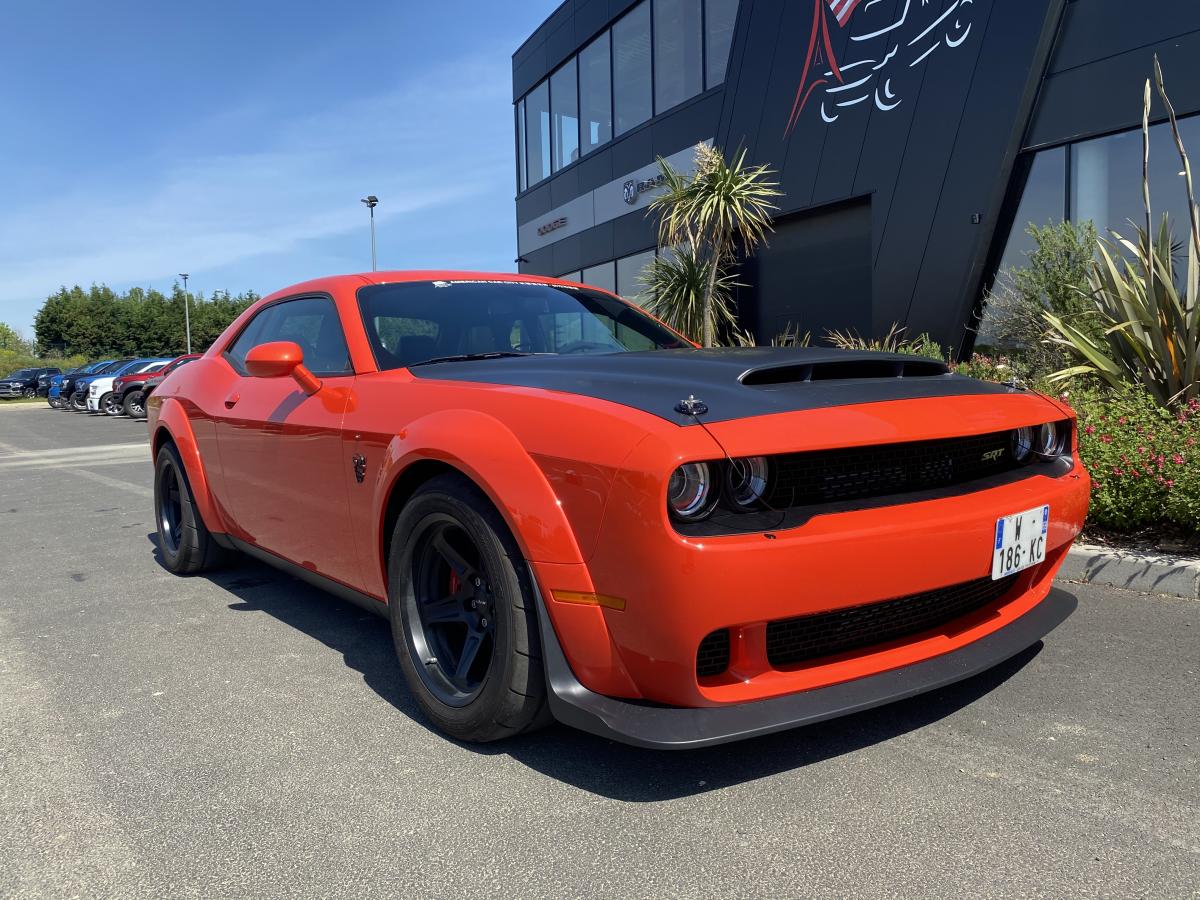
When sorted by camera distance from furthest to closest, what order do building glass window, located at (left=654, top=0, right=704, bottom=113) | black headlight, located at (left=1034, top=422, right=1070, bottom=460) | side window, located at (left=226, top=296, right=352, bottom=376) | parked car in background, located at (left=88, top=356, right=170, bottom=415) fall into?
parked car in background, located at (left=88, top=356, right=170, bottom=415) → building glass window, located at (left=654, top=0, right=704, bottom=113) → side window, located at (left=226, top=296, right=352, bottom=376) → black headlight, located at (left=1034, top=422, right=1070, bottom=460)

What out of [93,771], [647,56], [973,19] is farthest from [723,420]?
[647,56]

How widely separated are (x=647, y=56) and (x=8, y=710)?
54.6 ft

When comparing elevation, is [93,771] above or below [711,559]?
below

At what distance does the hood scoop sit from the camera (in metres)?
2.38

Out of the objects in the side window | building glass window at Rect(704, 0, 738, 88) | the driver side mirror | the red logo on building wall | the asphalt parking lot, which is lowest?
the asphalt parking lot

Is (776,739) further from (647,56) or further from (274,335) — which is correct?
(647,56)

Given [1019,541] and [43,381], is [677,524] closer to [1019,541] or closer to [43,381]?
[1019,541]

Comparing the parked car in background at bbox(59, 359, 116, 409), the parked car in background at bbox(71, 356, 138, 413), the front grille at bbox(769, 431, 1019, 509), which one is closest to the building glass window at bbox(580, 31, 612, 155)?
the parked car in background at bbox(71, 356, 138, 413)

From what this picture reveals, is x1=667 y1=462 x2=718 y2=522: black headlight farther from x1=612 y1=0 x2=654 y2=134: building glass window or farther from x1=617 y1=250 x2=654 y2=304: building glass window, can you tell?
x1=612 y1=0 x2=654 y2=134: building glass window

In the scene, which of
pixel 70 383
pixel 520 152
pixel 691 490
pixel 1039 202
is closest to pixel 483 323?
pixel 691 490

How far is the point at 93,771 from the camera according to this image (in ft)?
7.93

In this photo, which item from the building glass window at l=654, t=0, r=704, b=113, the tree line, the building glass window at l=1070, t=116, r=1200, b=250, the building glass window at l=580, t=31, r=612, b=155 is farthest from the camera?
the tree line

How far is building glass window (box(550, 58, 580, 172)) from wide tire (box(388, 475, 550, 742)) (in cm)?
1870

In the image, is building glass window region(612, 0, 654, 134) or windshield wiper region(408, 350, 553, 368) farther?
building glass window region(612, 0, 654, 134)
